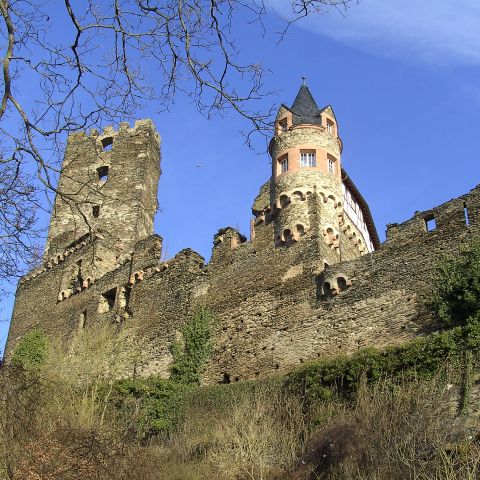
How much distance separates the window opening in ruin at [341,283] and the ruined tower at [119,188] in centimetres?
1454

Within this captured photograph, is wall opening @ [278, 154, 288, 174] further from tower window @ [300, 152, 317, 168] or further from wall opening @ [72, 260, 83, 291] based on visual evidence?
wall opening @ [72, 260, 83, 291]

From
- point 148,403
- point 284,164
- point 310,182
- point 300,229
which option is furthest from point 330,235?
point 148,403

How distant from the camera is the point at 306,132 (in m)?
24.9

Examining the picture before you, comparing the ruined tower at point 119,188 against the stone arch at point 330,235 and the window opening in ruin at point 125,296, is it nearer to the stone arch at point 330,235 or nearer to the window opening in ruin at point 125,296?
the window opening in ruin at point 125,296

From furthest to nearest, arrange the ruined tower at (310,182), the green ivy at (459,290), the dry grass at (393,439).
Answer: the ruined tower at (310,182), the green ivy at (459,290), the dry grass at (393,439)

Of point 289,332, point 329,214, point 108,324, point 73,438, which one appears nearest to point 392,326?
point 289,332

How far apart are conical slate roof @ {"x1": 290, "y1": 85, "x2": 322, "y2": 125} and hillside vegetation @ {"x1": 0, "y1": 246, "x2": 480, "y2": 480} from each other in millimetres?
9039

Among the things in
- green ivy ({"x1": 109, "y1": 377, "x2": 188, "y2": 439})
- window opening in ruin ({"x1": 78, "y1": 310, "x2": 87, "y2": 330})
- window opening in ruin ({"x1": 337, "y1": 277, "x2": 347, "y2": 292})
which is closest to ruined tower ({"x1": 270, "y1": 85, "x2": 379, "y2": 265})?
window opening in ruin ({"x1": 337, "y1": 277, "x2": 347, "y2": 292})

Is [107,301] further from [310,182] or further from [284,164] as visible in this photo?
[310,182]

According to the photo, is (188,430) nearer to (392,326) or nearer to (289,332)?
(289,332)

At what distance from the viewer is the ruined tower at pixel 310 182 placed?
2259 cm

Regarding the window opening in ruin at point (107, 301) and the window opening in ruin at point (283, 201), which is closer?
the window opening in ruin at point (283, 201)

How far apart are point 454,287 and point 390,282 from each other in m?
2.18

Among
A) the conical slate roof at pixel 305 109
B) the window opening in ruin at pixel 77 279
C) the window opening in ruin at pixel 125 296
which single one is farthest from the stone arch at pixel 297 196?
the window opening in ruin at pixel 77 279
